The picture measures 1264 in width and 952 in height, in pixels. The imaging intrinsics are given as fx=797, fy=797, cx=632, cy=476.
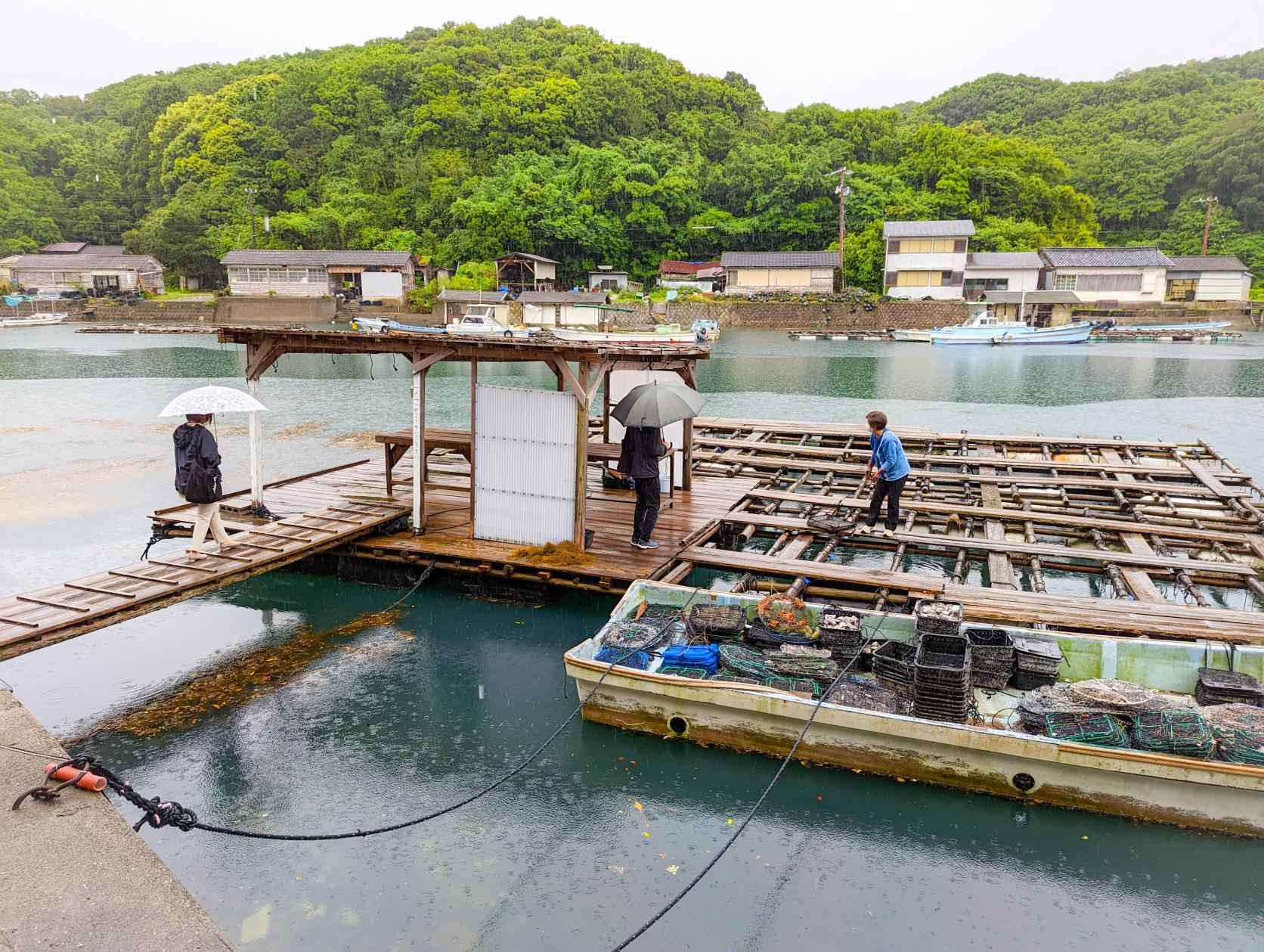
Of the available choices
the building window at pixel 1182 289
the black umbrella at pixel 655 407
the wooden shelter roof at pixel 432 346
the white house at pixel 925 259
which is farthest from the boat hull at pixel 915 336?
the black umbrella at pixel 655 407

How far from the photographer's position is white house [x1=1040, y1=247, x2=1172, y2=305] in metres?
67.4

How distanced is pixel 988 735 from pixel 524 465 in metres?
6.73

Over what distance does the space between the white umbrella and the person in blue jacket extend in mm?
8102

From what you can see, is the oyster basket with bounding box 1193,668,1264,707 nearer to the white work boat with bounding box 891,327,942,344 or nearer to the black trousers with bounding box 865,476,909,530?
the black trousers with bounding box 865,476,909,530

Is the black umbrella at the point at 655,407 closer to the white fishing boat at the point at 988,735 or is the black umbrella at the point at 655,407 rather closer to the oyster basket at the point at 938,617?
the white fishing boat at the point at 988,735

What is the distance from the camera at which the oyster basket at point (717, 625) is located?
870 cm

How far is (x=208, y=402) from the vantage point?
30.0 feet

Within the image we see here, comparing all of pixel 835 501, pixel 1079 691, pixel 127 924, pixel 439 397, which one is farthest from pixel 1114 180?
pixel 127 924

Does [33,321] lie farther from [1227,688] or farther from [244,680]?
[1227,688]

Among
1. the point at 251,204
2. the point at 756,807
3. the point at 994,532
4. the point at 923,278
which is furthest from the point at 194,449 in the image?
the point at 251,204

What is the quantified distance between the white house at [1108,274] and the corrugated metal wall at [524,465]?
7031 cm

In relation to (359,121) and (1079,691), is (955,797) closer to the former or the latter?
(1079,691)

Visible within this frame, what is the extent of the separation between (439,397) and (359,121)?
7385 cm

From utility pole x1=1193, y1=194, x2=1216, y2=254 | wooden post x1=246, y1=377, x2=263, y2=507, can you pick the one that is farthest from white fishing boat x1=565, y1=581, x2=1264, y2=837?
utility pole x1=1193, y1=194, x2=1216, y2=254
